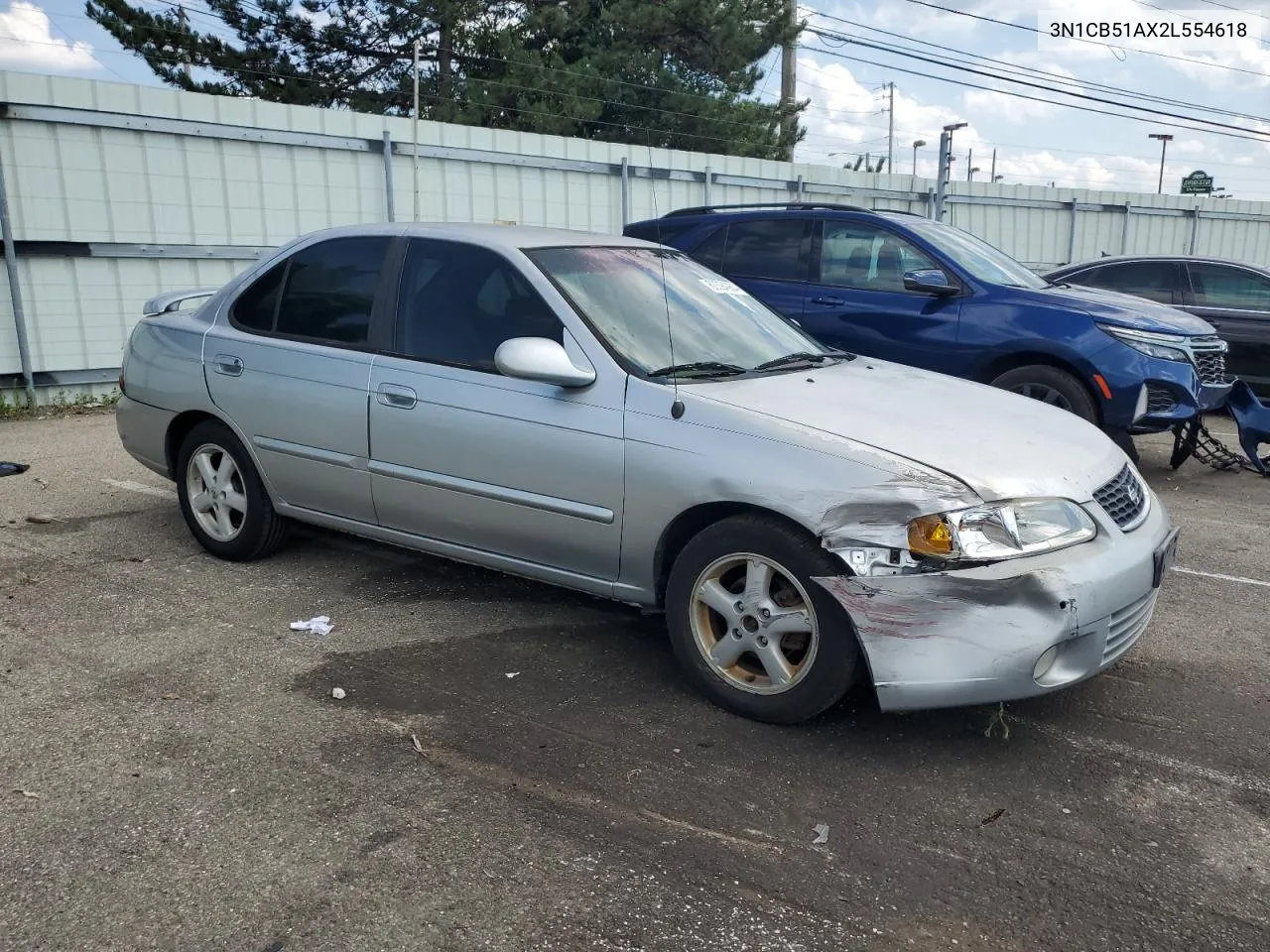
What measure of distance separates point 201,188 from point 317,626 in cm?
769

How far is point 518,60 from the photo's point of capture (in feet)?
72.5

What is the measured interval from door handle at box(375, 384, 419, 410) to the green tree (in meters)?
18.7

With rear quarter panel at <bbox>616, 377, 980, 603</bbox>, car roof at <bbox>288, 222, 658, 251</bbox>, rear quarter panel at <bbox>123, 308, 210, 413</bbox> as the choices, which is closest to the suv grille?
car roof at <bbox>288, 222, 658, 251</bbox>

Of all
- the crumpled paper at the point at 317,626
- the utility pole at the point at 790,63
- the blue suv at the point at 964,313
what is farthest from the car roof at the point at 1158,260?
the utility pole at the point at 790,63

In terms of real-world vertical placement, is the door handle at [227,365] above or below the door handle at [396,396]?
above

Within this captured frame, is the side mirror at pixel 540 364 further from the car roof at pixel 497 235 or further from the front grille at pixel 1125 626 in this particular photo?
the front grille at pixel 1125 626

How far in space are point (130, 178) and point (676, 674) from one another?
867 cm

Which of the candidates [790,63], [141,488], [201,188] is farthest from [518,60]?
[141,488]

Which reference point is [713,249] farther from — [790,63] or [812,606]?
[790,63]

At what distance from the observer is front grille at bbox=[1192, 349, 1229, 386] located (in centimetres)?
736

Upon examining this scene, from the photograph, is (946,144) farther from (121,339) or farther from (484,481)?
(484,481)

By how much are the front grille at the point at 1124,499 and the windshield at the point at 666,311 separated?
1.33 m

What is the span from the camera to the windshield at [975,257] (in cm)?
748

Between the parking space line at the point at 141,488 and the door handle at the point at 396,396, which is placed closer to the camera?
the door handle at the point at 396,396
